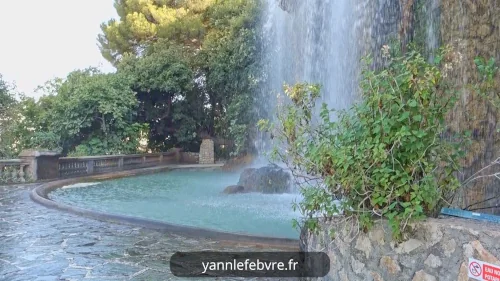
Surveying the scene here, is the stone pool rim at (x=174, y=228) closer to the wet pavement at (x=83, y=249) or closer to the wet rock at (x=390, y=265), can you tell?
the wet pavement at (x=83, y=249)

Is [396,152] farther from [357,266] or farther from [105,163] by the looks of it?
[105,163]

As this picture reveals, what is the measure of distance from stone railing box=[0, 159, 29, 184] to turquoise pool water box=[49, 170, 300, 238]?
65.5 inches

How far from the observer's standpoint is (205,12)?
83.6ft

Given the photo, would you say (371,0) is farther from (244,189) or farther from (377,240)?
(377,240)

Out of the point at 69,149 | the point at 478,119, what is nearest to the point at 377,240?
the point at 478,119

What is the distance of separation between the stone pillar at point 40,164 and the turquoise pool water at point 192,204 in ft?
4.32

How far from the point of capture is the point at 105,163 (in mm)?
16688

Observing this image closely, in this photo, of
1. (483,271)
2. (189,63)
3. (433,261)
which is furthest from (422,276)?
(189,63)

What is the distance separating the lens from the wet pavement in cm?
446

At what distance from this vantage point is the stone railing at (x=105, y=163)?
47.7ft

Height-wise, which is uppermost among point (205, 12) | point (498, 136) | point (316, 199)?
A: point (205, 12)

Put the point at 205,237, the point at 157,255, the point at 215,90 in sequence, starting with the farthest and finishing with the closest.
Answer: the point at 215,90, the point at 205,237, the point at 157,255

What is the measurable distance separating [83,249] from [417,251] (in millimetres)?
4081

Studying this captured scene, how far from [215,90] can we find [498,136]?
62.9 ft
